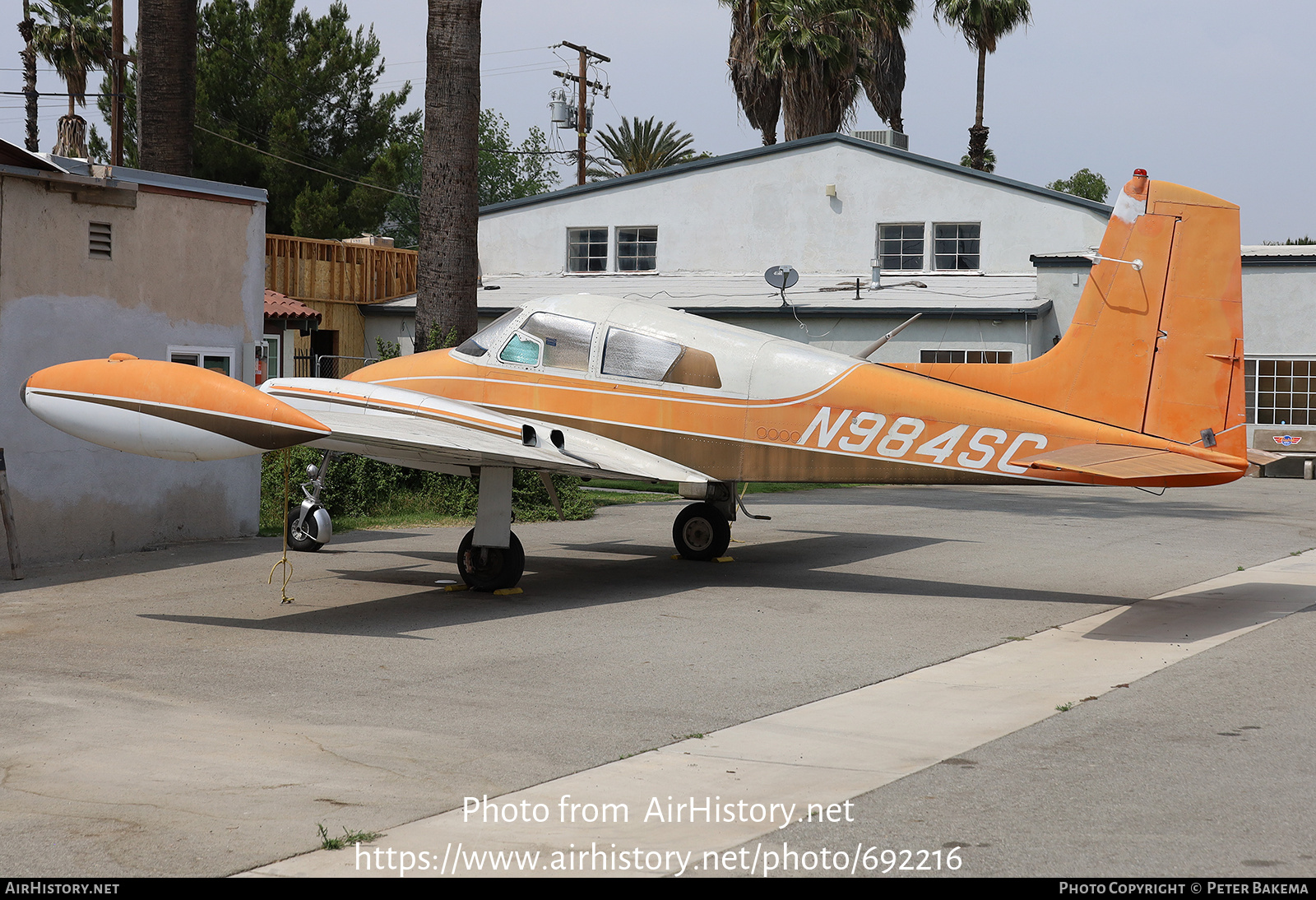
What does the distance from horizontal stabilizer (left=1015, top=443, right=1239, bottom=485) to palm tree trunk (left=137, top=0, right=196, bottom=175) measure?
15.8m

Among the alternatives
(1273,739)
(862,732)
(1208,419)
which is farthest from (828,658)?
(1208,419)

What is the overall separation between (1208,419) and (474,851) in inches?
305

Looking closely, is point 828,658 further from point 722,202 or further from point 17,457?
point 722,202

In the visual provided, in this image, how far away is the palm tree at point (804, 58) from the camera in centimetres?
3834

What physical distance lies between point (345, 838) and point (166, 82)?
709 inches

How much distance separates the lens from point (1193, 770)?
5926 millimetres

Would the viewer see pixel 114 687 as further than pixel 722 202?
No

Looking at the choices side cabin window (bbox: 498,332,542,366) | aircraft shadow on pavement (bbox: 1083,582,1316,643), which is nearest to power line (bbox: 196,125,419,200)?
side cabin window (bbox: 498,332,542,366)

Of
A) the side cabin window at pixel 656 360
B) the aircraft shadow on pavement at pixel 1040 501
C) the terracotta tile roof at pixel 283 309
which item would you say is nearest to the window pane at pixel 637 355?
the side cabin window at pixel 656 360

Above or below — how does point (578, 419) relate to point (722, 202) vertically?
below

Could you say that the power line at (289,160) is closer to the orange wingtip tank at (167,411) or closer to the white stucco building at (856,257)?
the white stucco building at (856,257)

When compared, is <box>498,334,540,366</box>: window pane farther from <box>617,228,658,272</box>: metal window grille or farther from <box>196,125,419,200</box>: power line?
<box>196,125,419,200</box>: power line

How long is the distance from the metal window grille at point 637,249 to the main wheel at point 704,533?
68.3ft

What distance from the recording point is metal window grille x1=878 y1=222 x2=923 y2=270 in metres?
30.3
